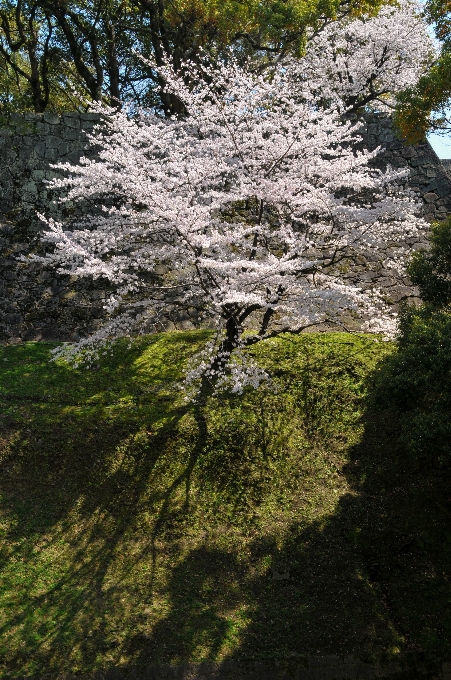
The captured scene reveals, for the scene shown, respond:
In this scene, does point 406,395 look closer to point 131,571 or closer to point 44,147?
point 131,571

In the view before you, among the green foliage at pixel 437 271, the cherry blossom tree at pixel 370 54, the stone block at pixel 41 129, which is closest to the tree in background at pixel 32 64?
the stone block at pixel 41 129

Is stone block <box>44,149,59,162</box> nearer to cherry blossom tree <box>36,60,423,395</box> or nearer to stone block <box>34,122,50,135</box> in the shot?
stone block <box>34,122,50,135</box>

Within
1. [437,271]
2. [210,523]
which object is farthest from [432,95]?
[210,523]

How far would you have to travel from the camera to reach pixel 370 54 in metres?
16.4

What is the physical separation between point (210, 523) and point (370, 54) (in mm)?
13175

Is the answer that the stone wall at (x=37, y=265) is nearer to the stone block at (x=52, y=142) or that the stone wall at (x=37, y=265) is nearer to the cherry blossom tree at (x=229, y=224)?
the stone block at (x=52, y=142)

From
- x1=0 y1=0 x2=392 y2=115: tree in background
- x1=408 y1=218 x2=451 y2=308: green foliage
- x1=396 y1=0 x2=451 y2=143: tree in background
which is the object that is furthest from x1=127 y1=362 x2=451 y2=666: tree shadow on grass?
x1=0 y1=0 x2=392 y2=115: tree in background

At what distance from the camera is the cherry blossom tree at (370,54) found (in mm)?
16094

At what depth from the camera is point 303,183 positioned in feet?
28.8

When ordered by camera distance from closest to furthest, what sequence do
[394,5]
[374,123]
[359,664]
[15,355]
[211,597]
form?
1. [359,664]
2. [211,597]
3. [15,355]
4. [374,123]
5. [394,5]

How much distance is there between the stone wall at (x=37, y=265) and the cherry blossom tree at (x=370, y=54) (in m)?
4.73

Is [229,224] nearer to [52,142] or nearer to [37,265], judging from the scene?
[37,265]

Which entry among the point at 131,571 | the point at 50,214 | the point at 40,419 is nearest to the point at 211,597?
the point at 131,571

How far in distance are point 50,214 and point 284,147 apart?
5.14m
